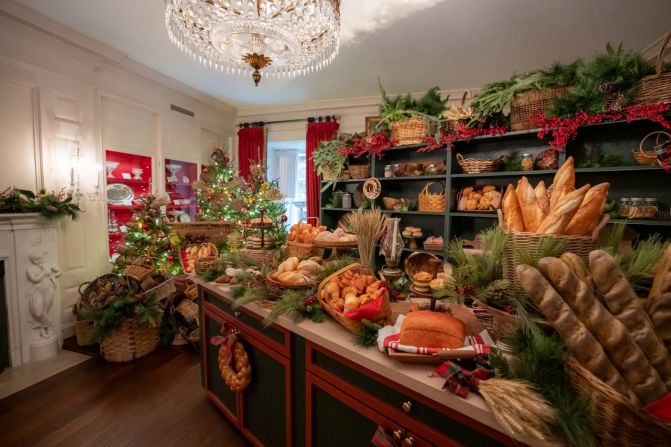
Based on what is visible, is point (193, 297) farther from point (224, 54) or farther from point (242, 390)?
point (224, 54)

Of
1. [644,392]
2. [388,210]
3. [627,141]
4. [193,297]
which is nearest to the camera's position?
[644,392]

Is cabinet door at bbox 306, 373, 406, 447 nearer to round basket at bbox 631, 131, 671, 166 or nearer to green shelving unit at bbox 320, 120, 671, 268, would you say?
green shelving unit at bbox 320, 120, 671, 268

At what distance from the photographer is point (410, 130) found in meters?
3.33

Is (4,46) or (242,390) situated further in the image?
(4,46)

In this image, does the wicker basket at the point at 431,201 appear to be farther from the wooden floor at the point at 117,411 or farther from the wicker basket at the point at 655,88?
the wooden floor at the point at 117,411

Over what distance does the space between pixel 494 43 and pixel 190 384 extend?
13.7 ft

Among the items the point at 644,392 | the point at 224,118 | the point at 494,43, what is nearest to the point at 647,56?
the point at 494,43

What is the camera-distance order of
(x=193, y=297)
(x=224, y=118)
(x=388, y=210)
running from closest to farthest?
(x=193, y=297), (x=388, y=210), (x=224, y=118)

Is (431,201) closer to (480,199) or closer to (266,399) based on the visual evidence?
(480,199)

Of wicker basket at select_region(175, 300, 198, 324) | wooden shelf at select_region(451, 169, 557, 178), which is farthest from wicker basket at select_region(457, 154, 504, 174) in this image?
wicker basket at select_region(175, 300, 198, 324)

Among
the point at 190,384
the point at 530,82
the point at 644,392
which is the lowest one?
the point at 190,384

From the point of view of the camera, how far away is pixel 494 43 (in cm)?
291

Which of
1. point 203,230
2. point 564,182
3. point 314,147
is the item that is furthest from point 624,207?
point 203,230

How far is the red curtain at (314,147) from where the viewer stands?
473 centimetres
